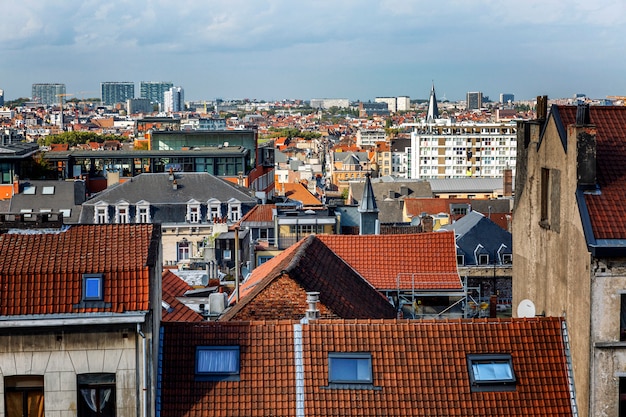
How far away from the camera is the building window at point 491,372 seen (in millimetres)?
19734

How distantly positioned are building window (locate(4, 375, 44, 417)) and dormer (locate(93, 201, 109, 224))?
59476 millimetres

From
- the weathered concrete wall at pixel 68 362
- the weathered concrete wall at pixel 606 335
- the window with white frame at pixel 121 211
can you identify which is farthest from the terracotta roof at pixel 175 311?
the window with white frame at pixel 121 211

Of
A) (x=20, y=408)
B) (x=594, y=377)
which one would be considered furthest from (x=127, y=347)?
(x=594, y=377)

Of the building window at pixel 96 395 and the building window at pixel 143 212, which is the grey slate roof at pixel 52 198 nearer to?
the building window at pixel 143 212

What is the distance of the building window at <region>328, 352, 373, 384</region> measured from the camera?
64.2 ft

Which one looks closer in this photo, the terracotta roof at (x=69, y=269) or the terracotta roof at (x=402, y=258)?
Result: the terracotta roof at (x=69, y=269)

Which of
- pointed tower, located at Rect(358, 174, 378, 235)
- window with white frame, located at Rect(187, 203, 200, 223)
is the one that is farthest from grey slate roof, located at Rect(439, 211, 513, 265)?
window with white frame, located at Rect(187, 203, 200, 223)

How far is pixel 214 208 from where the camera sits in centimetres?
7894

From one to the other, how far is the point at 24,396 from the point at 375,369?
6.07m

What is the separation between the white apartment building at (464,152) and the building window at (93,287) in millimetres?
158906

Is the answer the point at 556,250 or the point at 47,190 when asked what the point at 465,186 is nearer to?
the point at 47,190

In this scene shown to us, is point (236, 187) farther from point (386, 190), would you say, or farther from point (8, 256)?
point (8, 256)

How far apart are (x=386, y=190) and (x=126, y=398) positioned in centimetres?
9886

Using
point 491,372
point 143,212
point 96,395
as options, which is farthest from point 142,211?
point 491,372
